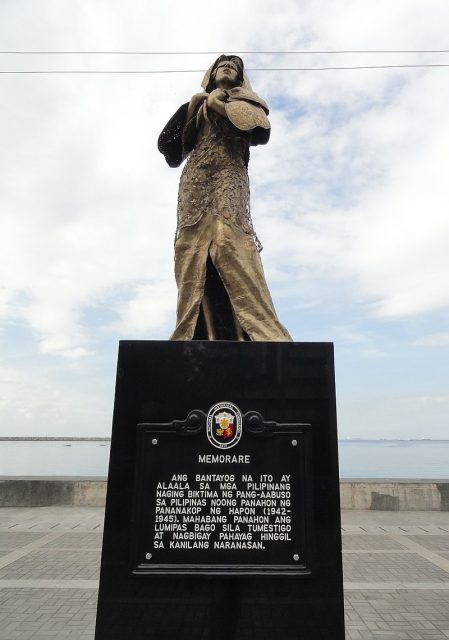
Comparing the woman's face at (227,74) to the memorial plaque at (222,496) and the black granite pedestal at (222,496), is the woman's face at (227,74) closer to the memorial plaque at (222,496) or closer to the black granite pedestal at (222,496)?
the black granite pedestal at (222,496)

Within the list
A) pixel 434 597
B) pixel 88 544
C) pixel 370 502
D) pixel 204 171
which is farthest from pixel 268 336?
pixel 370 502

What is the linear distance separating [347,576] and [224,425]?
3.91m

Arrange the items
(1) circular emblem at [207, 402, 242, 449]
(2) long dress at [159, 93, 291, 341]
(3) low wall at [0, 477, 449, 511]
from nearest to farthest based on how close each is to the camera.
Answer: (1) circular emblem at [207, 402, 242, 449], (2) long dress at [159, 93, 291, 341], (3) low wall at [0, 477, 449, 511]

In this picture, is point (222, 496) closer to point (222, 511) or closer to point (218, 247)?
point (222, 511)

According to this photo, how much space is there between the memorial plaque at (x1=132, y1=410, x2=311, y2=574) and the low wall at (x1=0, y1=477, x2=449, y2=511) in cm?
770

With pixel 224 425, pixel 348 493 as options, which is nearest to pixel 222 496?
pixel 224 425

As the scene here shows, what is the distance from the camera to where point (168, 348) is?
2.80 m

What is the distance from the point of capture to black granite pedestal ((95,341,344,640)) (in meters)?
2.38

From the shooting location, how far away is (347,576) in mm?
5457

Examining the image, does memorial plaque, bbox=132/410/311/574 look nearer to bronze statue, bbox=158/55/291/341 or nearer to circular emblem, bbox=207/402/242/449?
circular emblem, bbox=207/402/242/449

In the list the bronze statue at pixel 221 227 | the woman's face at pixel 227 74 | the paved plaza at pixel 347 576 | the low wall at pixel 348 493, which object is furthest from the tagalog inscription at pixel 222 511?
the low wall at pixel 348 493

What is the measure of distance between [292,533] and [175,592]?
65cm

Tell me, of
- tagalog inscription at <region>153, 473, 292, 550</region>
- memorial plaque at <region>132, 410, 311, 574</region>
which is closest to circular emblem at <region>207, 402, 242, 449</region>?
memorial plaque at <region>132, 410, 311, 574</region>

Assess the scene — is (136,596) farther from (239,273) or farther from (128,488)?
(239,273)
